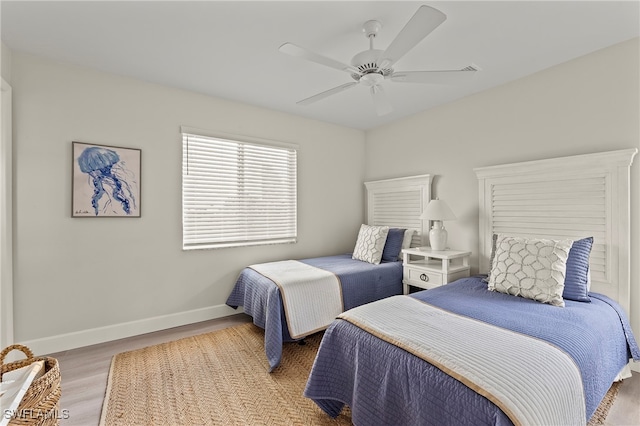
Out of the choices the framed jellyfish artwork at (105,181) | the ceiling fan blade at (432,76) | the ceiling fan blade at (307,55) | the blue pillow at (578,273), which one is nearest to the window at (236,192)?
the framed jellyfish artwork at (105,181)

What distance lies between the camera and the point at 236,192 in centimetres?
346

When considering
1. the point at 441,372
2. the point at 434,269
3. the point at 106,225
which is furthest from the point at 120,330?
the point at 434,269

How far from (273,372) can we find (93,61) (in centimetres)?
293

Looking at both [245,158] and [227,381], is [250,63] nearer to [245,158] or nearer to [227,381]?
[245,158]

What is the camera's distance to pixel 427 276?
3.03 metres

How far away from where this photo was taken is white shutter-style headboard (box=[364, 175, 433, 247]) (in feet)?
12.0

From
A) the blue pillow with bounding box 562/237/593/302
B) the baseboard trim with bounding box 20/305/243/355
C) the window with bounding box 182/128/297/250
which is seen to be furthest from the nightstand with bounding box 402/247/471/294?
the baseboard trim with bounding box 20/305/243/355

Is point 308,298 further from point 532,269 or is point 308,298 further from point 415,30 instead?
point 415,30

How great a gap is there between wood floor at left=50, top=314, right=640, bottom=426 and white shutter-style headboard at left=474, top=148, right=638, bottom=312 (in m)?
0.72

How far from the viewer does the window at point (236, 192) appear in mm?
3184

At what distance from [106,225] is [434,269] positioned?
3.14 meters

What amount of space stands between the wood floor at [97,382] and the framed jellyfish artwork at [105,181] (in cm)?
117

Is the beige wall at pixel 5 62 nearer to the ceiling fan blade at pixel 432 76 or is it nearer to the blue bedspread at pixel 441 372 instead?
the ceiling fan blade at pixel 432 76

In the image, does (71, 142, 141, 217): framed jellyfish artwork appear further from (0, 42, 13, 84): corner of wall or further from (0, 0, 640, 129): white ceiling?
(0, 0, 640, 129): white ceiling
